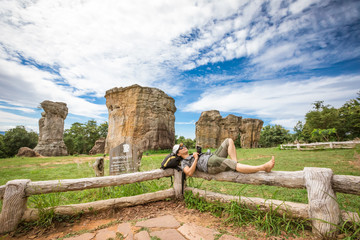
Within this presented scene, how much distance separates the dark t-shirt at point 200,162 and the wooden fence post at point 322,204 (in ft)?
5.12

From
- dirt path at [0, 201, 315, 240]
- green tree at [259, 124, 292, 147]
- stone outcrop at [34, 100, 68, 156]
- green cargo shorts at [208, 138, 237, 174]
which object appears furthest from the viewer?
green tree at [259, 124, 292, 147]

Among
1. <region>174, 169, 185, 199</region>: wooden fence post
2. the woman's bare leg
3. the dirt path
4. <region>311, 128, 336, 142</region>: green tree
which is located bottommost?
the dirt path

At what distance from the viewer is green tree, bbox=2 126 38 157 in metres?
28.6

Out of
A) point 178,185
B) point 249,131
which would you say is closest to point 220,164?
point 178,185

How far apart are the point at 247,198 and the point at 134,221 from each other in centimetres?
187

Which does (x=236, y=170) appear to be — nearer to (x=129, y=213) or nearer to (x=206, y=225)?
(x=206, y=225)

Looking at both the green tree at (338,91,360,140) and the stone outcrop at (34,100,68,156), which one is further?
the stone outcrop at (34,100,68,156)

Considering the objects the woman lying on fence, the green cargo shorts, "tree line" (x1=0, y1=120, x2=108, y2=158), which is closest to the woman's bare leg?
the woman lying on fence

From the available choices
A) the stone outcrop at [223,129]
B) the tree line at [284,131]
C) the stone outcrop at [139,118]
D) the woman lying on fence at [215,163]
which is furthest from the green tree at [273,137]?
the woman lying on fence at [215,163]

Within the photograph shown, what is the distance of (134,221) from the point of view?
2.62 meters

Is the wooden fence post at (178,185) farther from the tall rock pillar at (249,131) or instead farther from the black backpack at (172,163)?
the tall rock pillar at (249,131)

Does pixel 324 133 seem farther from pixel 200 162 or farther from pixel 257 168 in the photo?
pixel 200 162

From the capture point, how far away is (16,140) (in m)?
29.6

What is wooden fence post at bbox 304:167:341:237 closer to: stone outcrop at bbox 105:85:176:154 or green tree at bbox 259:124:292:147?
stone outcrop at bbox 105:85:176:154
